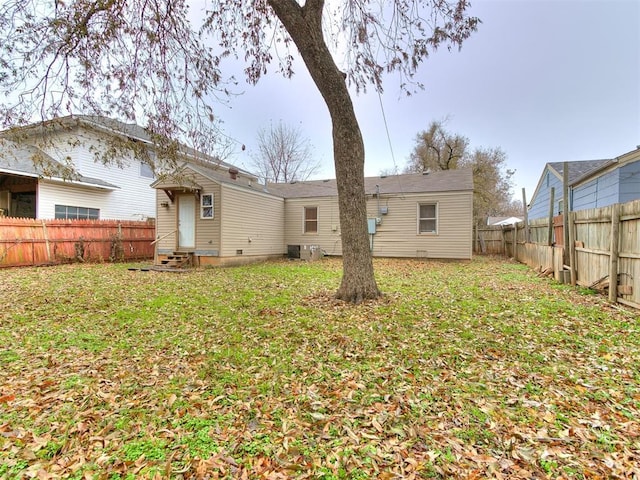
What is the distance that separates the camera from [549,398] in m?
2.48

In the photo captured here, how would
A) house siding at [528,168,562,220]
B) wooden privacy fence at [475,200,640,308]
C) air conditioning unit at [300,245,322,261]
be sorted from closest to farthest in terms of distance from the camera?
wooden privacy fence at [475,200,640,308]
air conditioning unit at [300,245,322,261]
house siding at [528,168,562,220]

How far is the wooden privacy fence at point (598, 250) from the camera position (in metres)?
4.65

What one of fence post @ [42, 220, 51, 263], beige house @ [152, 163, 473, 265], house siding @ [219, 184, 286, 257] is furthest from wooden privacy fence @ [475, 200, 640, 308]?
fence post @ [42, 220, 51, 263]

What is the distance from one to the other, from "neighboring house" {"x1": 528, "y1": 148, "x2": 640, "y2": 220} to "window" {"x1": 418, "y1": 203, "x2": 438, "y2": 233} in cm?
415

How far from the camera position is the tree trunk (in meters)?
5.30

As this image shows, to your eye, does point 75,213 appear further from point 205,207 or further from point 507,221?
point 507,221

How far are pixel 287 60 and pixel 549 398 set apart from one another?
7.60 meters

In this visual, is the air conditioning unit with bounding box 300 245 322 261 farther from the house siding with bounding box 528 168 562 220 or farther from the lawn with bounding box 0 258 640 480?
the house siding with bounding box 528 168 562 220

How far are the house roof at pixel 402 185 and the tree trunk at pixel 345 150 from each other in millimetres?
8201

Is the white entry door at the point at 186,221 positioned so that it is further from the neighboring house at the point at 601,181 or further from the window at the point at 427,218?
the neighboring house at the point at 601,181

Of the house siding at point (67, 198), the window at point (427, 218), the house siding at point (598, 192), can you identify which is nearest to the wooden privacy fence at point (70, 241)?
the house siding at point (67, 198)

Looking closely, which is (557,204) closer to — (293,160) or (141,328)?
(141,328)

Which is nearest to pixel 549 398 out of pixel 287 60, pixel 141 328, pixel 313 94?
pixel 141 328

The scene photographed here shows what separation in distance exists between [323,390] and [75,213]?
1522 cm
